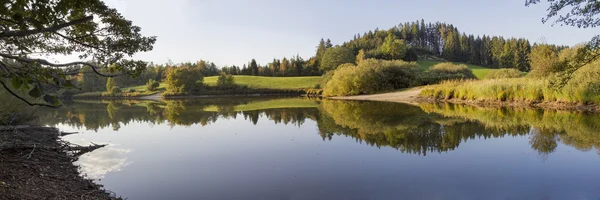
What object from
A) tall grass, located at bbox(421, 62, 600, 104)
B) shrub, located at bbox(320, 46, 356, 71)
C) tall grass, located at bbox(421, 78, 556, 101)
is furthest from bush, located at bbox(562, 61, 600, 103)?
shrub, located at bbox(320, 46, 356, 71)

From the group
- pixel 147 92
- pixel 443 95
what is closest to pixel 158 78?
pixel 147 92

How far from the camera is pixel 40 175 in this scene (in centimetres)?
573

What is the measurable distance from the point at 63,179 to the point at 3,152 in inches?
73.8

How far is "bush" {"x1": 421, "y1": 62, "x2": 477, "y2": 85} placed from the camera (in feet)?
129

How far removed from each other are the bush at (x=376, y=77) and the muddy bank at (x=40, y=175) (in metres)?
33.8

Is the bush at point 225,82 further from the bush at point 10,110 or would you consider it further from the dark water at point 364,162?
the bush at point 10,110

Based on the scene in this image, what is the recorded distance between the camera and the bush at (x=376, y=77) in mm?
39500

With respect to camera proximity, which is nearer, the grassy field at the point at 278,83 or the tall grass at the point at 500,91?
the tall grass at the point at 500,91

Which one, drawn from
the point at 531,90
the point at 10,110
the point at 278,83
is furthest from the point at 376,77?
the point at 10,110

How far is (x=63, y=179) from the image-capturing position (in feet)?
19.4

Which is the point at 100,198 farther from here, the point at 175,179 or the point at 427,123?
the point at 427,123

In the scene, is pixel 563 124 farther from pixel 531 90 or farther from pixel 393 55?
pixel 393 55

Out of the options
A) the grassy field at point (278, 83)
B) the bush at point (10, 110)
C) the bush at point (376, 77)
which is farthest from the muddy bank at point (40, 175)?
the grassy field at point (278, 83)

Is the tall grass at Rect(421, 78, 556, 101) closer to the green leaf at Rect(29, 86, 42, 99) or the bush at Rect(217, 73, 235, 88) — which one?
the green leaf at Rect(29, 86, 42, 99)
